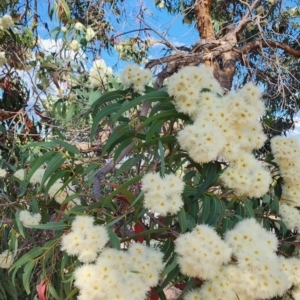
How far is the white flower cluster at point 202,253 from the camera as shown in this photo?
92cm

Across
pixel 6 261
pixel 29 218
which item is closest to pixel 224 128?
pixel 29 218

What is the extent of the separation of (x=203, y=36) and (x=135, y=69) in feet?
11.3

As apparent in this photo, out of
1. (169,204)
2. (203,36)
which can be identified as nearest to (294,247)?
(169,204)

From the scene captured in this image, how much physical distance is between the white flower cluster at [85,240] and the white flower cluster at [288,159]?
543 millimetres

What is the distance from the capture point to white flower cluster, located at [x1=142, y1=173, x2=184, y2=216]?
976 mm

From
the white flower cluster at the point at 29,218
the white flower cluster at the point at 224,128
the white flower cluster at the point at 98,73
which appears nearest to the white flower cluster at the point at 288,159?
the white flower cluster at the point at 224,128

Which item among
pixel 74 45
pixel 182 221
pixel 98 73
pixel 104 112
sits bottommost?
pixel 182 221

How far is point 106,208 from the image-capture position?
51.4 inches

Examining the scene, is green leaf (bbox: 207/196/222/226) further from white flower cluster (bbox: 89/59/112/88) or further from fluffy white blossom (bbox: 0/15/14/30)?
fluffy white blossom (bbox: 0/15/14/30)

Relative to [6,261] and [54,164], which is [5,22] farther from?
[54,164]

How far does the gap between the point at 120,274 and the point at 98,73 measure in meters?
1.61

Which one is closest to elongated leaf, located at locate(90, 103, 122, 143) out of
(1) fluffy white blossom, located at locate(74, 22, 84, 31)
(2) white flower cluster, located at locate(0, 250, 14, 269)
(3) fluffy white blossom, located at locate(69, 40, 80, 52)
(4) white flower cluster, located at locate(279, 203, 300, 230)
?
(4) white flower cluster, located at locate(279, 203, 300, 230)

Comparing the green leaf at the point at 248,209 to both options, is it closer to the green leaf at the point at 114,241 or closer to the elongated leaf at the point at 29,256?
the green leaf at the point at 114,241

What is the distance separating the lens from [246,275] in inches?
37.0
